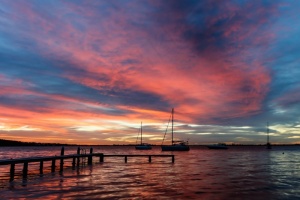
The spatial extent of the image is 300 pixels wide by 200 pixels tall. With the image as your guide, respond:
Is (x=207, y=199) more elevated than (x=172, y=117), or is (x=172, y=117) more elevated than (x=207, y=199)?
(x=172, y=117)

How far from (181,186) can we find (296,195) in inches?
355

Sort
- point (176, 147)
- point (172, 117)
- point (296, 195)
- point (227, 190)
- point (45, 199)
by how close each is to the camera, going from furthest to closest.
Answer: point (176, 147), point (172, 117), point (227, 190), point (296, 195), point (45, 199)

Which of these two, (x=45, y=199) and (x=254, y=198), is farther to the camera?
(x=254, y=198)

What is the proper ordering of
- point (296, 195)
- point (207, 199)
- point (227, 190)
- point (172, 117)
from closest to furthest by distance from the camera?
point (207, 199) < point (296, 195) < point (227, 190) < point (172, 117)

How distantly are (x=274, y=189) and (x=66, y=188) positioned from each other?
17554 millimetres

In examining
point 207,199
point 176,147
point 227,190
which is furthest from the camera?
point 176,147

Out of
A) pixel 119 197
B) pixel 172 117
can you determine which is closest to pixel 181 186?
pixel 119 197

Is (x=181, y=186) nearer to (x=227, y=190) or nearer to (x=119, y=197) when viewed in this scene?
(x=227, y=190)

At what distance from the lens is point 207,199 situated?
19844 millimetres

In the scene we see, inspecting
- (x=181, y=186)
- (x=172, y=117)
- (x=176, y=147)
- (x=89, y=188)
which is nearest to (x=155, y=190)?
(x=181, y=186)

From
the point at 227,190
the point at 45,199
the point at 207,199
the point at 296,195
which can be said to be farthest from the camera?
the point at 227,190

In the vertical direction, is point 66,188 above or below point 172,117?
below

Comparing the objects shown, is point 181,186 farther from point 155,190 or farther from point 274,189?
point 274,189

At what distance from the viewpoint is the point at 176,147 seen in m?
128
